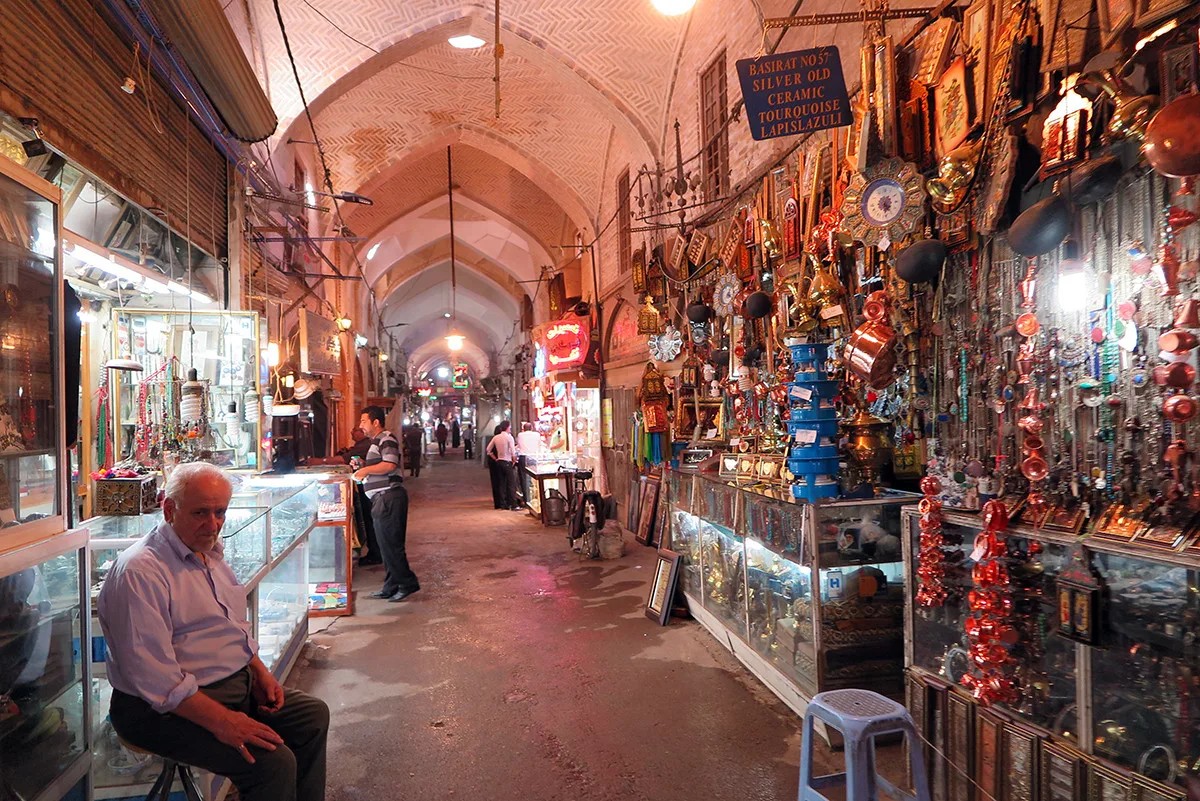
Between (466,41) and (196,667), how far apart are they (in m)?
8.72

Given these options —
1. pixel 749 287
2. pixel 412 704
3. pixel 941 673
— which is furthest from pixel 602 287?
pixel 941 673

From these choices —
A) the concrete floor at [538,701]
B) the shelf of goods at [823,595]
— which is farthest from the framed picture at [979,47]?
the concrete floor at [538,701]

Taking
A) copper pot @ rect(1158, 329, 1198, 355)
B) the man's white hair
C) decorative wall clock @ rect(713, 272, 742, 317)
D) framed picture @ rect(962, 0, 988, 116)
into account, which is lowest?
the man's white hair

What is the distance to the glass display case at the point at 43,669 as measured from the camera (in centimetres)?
210

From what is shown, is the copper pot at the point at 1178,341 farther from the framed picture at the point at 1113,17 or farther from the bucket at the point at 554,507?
the bucket at the point at 554,507

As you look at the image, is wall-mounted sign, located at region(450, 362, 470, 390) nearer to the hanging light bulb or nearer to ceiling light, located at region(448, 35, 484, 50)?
ceiling light, located at region(448, 35, 484, 50)

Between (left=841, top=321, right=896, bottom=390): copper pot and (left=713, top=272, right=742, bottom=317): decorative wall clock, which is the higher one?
(left=713, top=272, right=742, bottom=317): decorative wall clock

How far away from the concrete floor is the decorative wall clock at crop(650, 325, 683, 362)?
7.78ft

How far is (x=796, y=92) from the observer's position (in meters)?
3.96

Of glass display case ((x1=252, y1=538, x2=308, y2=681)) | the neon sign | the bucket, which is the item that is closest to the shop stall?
glass display case ((x1=252, y1=538, x2=308, y2=681))

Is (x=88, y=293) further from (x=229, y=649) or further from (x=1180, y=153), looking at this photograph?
(x=1180, y=153)

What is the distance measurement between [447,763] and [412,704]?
0.79 metres

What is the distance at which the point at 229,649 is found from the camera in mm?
2396

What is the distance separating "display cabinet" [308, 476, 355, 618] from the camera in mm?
5895
